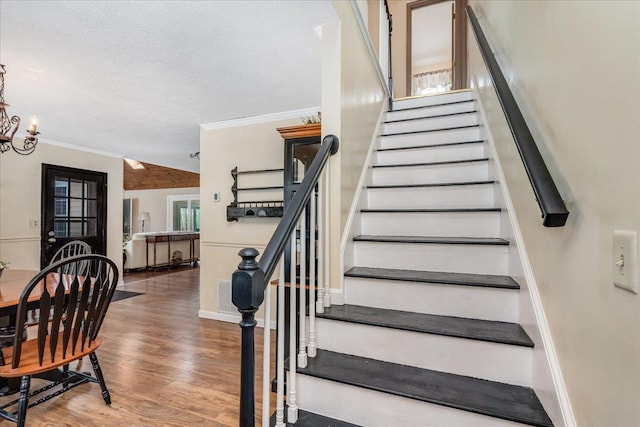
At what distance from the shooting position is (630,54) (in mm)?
682

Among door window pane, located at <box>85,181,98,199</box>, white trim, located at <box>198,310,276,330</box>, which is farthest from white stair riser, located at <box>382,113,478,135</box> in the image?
door window pane, located at <box>85,181,98,199</box>

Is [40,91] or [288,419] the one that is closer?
[288,419]

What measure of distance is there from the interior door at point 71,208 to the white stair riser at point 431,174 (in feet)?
15.4

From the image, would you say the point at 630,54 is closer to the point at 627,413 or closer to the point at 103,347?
the point at 627,413

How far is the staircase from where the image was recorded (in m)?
1.17

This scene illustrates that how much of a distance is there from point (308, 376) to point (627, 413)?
978 millimetres

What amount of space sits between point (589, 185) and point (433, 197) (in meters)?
1.26

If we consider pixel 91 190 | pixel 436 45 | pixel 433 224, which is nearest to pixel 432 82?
pixel 436 45

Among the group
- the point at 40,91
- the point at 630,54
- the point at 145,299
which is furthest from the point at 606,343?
the point at 145,299

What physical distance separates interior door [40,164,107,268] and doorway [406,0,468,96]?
5187mm

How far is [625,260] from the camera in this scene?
69 centimetres

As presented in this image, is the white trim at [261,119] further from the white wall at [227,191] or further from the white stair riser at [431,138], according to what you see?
the white stair riser at [431,138]

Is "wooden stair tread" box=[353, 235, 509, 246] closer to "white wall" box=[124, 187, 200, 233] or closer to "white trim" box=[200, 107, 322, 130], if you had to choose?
"white trim" box=[200, 107, 322, 130]

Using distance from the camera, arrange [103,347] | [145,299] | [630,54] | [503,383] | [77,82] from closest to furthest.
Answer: [630,54]
[503,383]
[77,82]
[103,347]
[145,299]
